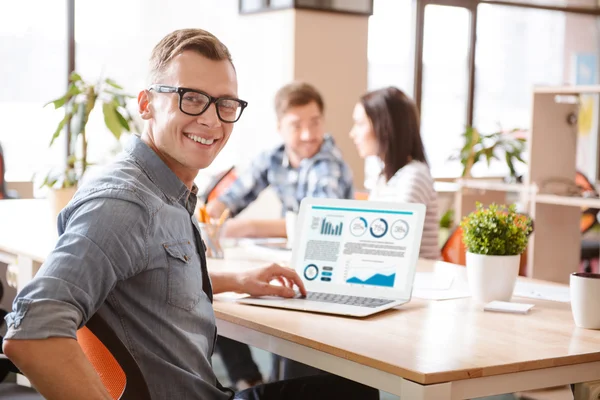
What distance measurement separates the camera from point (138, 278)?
4.67 ft

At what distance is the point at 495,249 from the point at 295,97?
180 cm

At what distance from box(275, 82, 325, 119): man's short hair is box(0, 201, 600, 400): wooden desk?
173 centimetres

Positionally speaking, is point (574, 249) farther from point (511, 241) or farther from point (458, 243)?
point (511, 241)

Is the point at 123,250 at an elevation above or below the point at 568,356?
above

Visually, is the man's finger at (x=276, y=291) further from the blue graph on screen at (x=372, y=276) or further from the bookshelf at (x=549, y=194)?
the bookshelf at (x=549, y=194)

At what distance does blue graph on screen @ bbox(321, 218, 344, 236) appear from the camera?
83.8 inches

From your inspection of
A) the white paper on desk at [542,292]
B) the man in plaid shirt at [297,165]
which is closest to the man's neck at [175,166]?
the white paper on desk at [542,292]

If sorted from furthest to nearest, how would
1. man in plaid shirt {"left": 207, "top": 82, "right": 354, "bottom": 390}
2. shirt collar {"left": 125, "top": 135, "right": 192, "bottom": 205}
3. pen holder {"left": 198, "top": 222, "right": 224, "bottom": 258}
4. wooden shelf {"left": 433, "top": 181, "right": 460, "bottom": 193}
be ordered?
wooden shelf {"left": 433, "top": 181, "right": 460, "bottom": 193} < man in plaid shirt {"left": 207, "top": 82, "right": 354, "bottom": 390} < pen holder {"left": 198, "top": 222, "right": 224, "bottom": 258} < shirt collar {"left": 125, "top": 135, "right": 192, "bottom": 205}

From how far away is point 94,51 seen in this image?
5836 millimetres

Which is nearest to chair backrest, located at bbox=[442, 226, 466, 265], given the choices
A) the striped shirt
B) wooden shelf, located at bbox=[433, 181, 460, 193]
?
the striped shirt

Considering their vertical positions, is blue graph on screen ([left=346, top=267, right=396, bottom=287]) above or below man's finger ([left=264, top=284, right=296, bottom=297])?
above

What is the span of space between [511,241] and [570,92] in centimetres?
192

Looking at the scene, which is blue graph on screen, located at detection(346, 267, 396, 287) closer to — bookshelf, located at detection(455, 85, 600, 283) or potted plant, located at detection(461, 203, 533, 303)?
potted plant, located at detection(461, 203, 533, 303)

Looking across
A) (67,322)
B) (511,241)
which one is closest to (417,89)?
(511,241)
